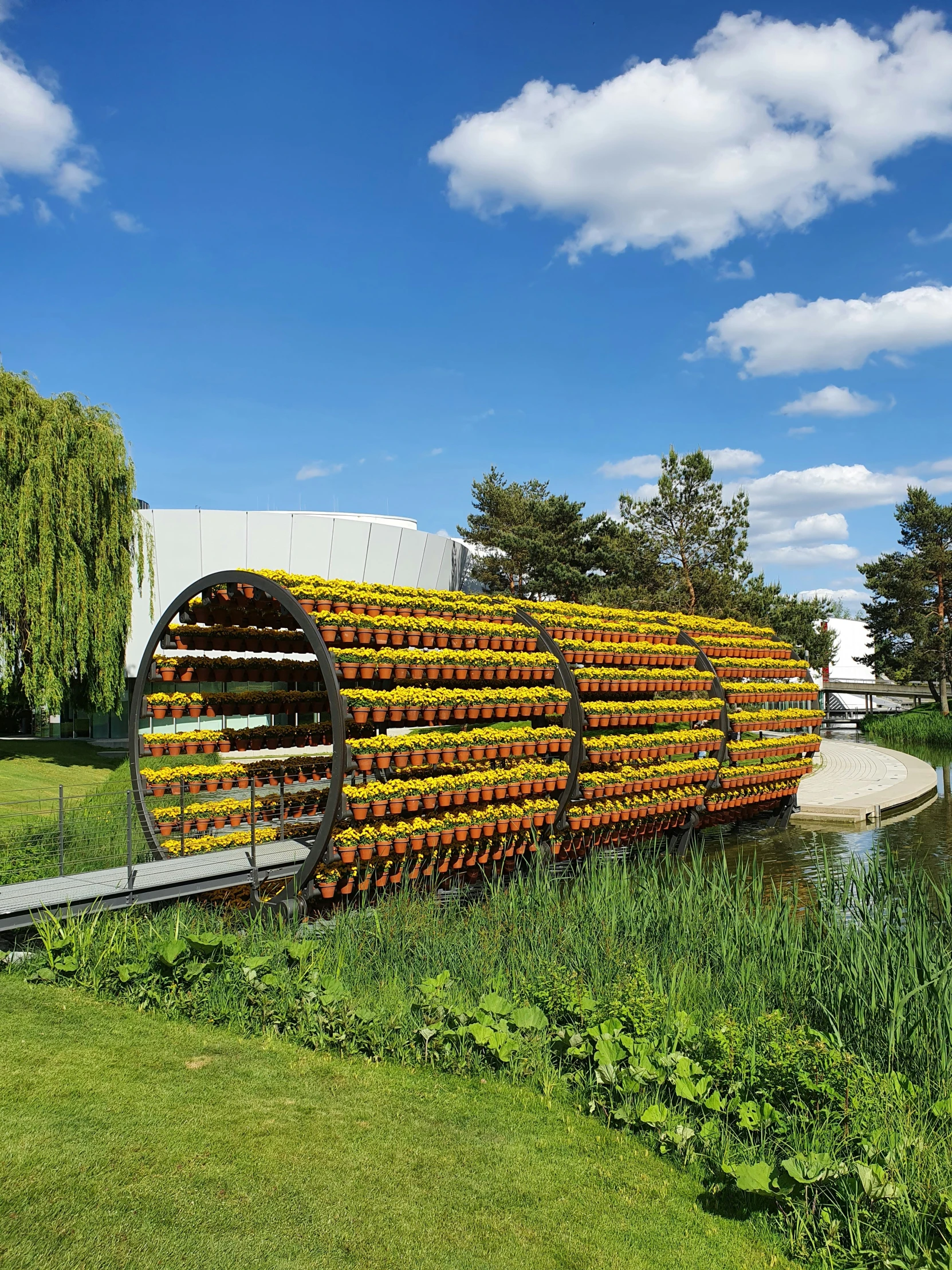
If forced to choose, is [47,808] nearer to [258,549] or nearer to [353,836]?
[353,836]

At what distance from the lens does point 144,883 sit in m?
7.57

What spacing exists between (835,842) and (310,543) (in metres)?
20.4

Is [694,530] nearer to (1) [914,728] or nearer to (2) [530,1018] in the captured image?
(1) [914,728]

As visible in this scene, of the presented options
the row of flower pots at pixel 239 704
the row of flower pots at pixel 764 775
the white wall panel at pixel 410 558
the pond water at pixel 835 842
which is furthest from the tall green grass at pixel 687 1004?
the white wall panel at pixel 410 558

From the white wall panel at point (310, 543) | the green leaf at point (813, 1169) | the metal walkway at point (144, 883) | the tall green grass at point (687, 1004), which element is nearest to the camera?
the green leaf at point (813, 1169)

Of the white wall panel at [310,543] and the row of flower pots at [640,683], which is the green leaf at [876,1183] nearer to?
the row of flower pots at [640,683]

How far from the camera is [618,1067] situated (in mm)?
4586

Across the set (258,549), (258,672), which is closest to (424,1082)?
(258,672)

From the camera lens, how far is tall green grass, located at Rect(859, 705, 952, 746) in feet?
114

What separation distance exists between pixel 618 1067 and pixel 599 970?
0.97 meters

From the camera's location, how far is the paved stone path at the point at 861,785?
16812 millimetres

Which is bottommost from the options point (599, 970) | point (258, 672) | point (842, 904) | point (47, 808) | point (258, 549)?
point (47, 808)

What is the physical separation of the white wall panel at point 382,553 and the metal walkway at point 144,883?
76.3 ft

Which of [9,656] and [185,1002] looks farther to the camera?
[9,656]
